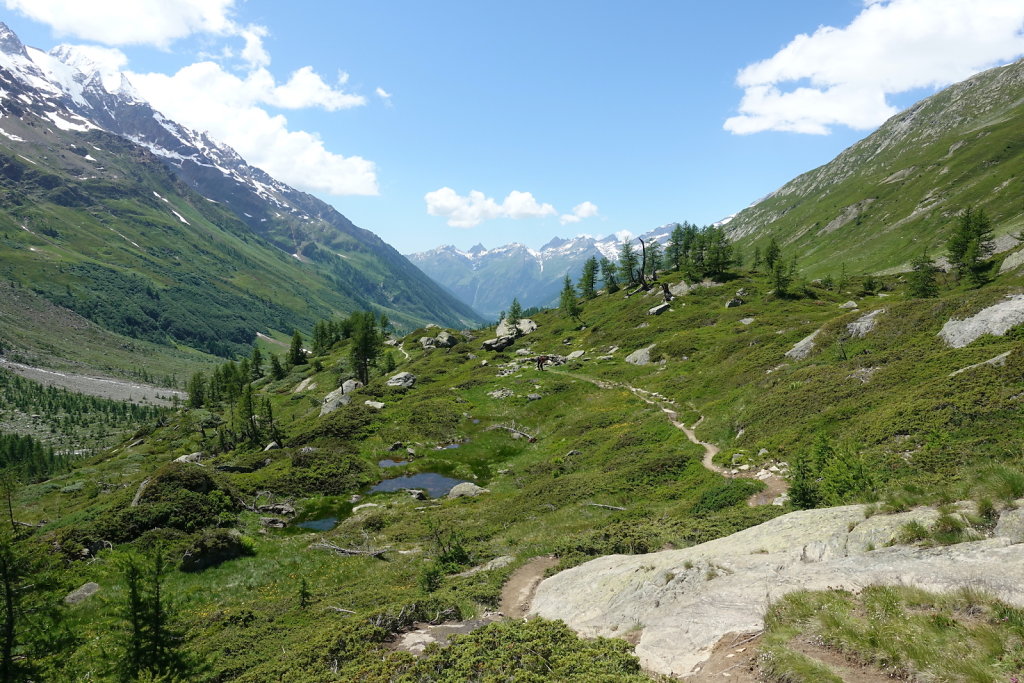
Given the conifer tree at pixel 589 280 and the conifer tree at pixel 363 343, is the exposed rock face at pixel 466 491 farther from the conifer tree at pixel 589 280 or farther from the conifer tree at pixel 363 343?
the conifer tree at pixel 589 280

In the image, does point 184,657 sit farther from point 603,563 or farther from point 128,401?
point 128,401

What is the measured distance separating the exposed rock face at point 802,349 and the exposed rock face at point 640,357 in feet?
81.7

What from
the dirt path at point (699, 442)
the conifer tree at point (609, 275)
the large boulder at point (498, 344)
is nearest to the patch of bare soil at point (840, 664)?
the dirt path at point (699, 442)

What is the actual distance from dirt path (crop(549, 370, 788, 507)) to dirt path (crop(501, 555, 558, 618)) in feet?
35.4

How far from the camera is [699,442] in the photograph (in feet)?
118

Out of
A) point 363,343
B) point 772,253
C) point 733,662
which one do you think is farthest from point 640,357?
point 733,662

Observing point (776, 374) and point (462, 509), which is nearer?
point (462, 509)

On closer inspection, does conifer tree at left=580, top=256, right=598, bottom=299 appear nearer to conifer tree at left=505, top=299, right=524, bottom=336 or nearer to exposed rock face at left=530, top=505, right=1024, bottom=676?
conifer tree at left=505, top=299, right=524, bottom=336

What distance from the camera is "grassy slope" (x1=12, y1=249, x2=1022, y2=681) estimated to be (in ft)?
59.7

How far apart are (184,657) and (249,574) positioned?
44.6ft

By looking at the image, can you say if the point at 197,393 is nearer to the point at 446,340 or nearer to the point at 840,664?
the point at 446,340

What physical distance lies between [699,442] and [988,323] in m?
18.9

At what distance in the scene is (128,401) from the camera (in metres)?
195

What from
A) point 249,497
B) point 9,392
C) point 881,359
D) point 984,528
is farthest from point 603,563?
point 9,392
